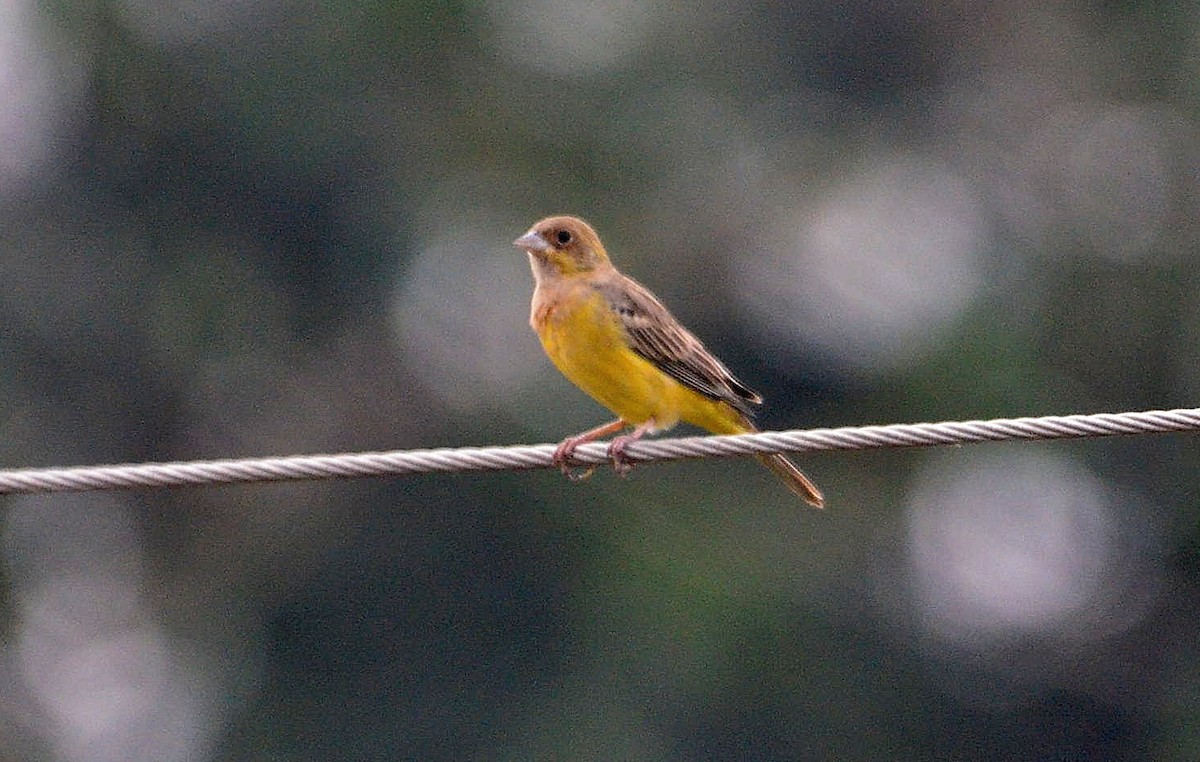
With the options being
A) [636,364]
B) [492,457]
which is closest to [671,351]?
[636,364]

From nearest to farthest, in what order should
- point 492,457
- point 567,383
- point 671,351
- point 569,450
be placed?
1. point 492,457
2. point 569,450
3. point 671,351
4. point 567,383

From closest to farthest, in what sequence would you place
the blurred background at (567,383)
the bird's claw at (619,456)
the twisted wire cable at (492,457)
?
1. the twisted wire cable at (492,457)
2. the bird's claw at (619,456)
3. the blurred background at (567,383)

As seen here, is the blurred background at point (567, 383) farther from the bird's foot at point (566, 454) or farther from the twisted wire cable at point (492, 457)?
the twisted wire cable at point (492, 457)

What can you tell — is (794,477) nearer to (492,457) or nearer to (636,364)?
(636,364)

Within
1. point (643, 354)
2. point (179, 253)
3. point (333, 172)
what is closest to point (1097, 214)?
point (333, 172)

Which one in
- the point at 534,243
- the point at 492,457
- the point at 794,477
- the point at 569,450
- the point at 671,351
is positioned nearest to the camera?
the point at 492,457

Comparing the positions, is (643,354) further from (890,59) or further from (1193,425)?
(890,59)

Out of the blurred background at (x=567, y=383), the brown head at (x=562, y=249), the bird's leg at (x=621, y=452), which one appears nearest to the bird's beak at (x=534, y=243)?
the brown head at (x=562, y=249)
